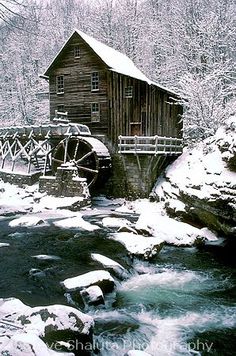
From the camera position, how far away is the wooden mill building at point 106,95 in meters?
20.1

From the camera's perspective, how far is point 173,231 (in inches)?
455

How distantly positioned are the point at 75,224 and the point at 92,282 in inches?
244

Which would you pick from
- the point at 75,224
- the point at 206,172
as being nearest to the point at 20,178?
the point at 75,224

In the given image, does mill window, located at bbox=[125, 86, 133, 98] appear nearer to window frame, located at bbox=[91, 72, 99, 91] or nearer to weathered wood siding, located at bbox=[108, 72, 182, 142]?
weathered wood siding, located at bbox=[108, 72, 182, 142]

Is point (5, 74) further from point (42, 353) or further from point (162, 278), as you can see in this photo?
point (42, 353)

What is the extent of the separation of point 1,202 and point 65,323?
13.8 m

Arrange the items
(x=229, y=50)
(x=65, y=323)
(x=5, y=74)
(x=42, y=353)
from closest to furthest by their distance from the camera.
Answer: (x=42, y=353), (x=65, y=323), (x=229, y=50), (x=5, y=74)

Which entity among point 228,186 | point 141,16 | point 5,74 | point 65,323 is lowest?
point 65,323

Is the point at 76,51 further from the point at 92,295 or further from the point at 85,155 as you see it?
the point at 92,295

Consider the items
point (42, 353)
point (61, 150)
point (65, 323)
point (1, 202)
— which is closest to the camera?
point (42, 353)

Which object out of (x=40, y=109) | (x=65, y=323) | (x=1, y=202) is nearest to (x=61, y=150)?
(x=1, y=202)

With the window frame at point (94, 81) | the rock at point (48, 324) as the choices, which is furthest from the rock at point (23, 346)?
the window frame at point (94, 81)

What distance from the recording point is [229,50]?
24000 millimetres

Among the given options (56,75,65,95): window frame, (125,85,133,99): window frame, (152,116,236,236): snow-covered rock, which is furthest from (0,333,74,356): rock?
(56,75,65,95): window frame
